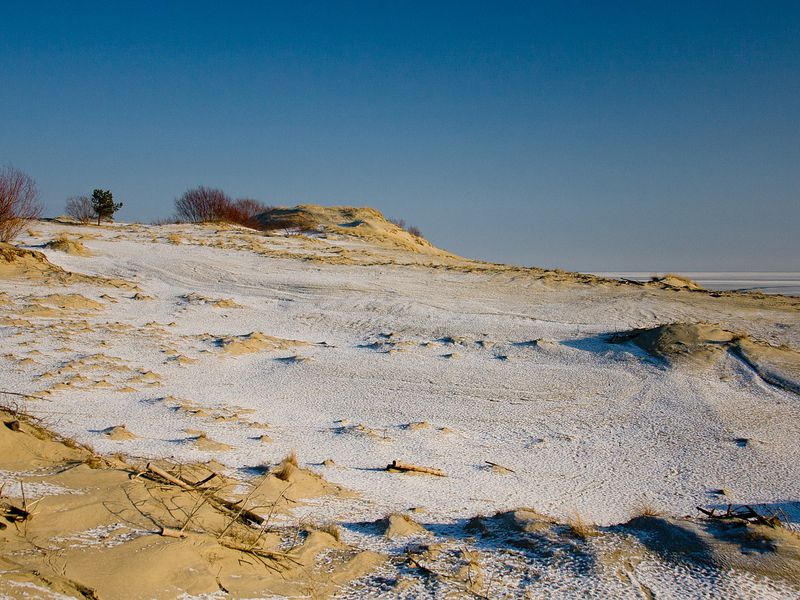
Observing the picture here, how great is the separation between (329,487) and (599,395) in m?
4.19

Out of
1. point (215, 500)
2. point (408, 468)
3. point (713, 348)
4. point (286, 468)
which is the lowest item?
point (408, 468)

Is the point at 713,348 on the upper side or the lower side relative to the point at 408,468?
upper

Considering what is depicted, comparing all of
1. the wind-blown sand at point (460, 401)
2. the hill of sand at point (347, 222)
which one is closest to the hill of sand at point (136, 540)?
the wind-blown sand at point (460, 401)

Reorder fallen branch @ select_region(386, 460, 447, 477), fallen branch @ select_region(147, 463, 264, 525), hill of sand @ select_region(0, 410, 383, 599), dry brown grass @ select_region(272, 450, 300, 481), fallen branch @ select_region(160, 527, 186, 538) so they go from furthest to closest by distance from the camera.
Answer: fallen branch @ select_region(386, 460, 447, 477), dry brown grass @ select_region(272, 450, 300, 481), fallen branch @ select_region(147, 463, 264, 525), fallen branch @ select_region(160, 527, 186, 538), hill of sand @ select_region(0, 410, 383, 599)

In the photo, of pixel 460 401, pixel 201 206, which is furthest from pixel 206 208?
pixel 460 401

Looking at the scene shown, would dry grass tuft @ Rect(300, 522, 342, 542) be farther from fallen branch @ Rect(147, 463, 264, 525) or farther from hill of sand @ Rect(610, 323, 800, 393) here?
hill of sand @ Rect(610, 323, 800, 393)

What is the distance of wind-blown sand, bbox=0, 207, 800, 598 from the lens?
3.14 m

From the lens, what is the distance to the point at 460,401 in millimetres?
7223

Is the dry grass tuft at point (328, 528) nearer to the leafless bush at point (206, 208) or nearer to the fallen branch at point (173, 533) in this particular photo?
the fallen branch at point (173, 533)

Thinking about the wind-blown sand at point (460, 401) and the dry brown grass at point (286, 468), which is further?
the dry brown grass at point (286, 468)

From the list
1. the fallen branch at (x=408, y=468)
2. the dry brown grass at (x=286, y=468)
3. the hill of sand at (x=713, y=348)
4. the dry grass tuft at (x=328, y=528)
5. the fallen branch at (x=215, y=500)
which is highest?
the hill of sand at (x=713, y=348)

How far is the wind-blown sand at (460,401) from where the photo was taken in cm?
314

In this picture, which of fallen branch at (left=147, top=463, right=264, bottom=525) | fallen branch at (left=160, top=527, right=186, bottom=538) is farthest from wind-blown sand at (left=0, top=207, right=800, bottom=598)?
fallen branch at (left=160, top=527, right=186, bottom=538)

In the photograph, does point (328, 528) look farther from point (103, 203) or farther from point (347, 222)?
point (347, 222)
